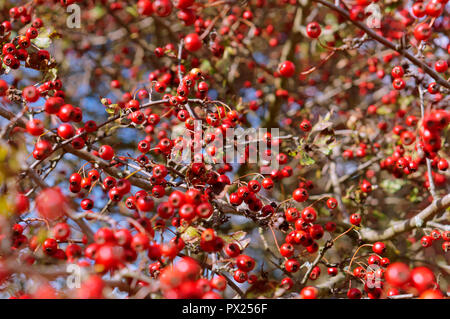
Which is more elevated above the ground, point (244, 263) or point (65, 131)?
point (65, 131)

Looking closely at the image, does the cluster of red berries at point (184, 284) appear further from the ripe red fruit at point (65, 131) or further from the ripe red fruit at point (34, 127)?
the ripe red fruit at point (34, 127)

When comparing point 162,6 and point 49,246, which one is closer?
point 49,246

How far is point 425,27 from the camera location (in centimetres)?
288

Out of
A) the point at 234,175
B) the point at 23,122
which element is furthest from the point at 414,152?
the point at 23,122

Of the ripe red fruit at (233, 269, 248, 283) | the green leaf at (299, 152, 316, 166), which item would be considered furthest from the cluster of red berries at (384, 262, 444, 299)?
the green leaf at (299, 152, 316, 166)

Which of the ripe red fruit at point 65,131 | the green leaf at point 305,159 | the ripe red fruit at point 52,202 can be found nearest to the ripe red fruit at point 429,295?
the green leaf at point 305,159

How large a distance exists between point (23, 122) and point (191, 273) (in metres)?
1.85

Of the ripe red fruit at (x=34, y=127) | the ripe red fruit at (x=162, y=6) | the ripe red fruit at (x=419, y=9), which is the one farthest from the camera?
the ripe red fruit at (x=419, y=9)

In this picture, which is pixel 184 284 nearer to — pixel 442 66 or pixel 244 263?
pixel 244 263

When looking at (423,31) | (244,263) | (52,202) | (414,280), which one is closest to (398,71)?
(423,31)

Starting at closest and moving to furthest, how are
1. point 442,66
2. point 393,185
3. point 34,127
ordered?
point 34,127 < point 442,66 < point 393,185

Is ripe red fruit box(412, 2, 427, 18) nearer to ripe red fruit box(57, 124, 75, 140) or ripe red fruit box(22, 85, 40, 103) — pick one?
ripe red fruit box(57, 124, 75, 140)

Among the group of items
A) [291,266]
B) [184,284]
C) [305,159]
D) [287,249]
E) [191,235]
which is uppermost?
[184,284]
